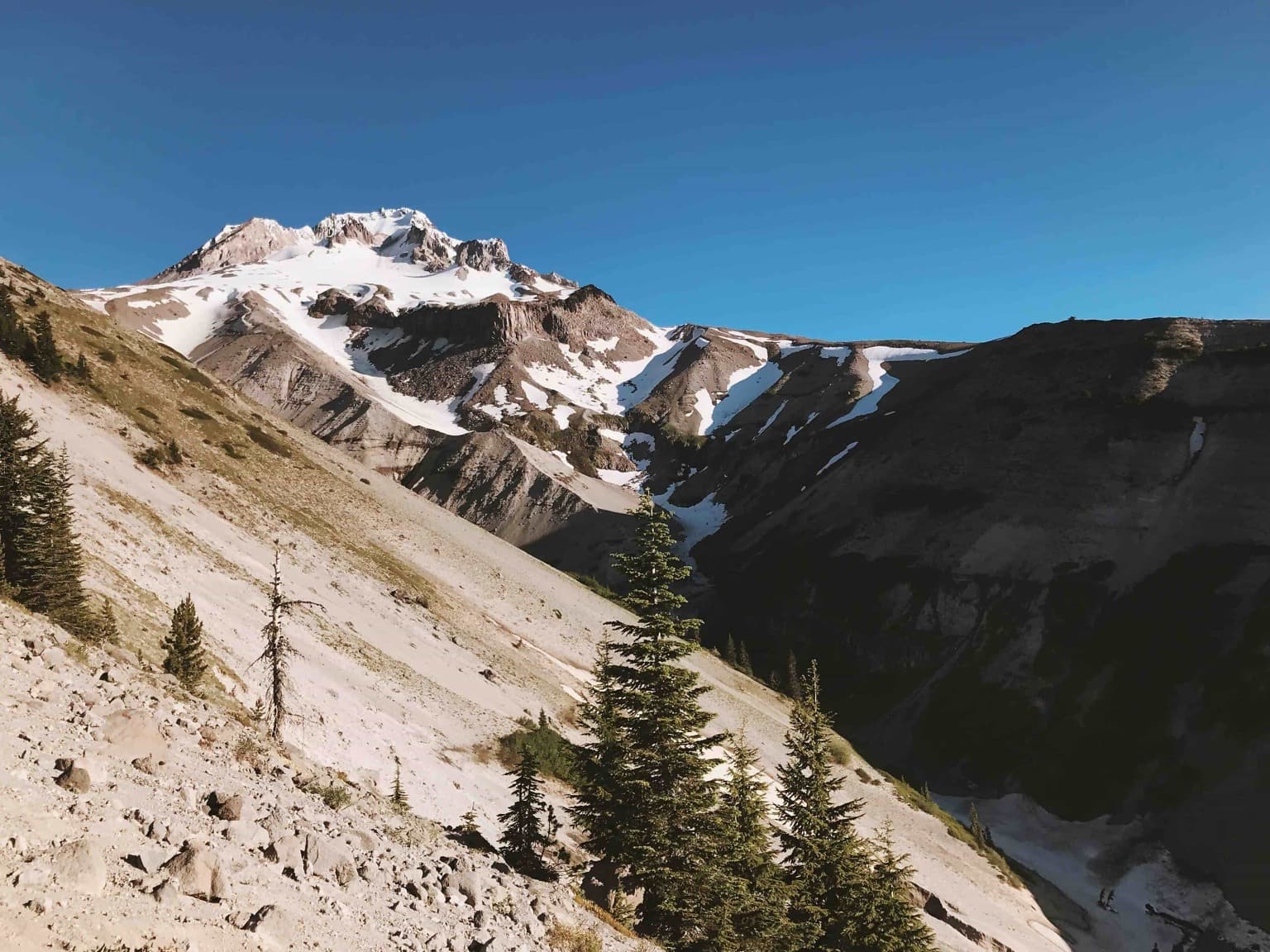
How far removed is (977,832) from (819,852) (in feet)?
134

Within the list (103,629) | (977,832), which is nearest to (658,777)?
(103,629)

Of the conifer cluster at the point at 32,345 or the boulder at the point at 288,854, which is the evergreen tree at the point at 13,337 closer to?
the conifer cluster at the point at 32,345

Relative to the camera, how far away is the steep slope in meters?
24.4

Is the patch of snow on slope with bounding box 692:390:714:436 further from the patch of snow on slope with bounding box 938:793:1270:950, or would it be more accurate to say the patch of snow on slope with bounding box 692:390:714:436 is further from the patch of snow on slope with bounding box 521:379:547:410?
the patch of snow on slope with bounding box 938:793:1270:950

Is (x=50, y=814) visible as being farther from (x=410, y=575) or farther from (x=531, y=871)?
(x=410, y=575)

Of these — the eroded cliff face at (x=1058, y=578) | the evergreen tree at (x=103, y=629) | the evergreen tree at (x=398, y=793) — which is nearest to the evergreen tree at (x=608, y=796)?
the evergreen tree at (x=398, y=793)

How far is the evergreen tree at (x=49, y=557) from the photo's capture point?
16953 mm

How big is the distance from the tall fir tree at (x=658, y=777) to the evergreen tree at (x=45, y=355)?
39767 millimetres

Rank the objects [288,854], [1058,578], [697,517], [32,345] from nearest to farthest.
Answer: [288,854] < [32,345] < [1058,578] < [697,517]

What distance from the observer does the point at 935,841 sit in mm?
46562

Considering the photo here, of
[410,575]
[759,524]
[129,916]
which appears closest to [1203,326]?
[759,524]

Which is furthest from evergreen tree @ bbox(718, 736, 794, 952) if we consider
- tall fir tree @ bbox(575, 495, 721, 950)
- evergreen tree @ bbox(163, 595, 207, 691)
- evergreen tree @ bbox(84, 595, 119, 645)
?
evergreen tree @ bbox(84, 595, 119, 645)

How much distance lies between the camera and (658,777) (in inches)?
687

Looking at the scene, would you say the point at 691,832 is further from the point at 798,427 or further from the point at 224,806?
the point at 798,427
